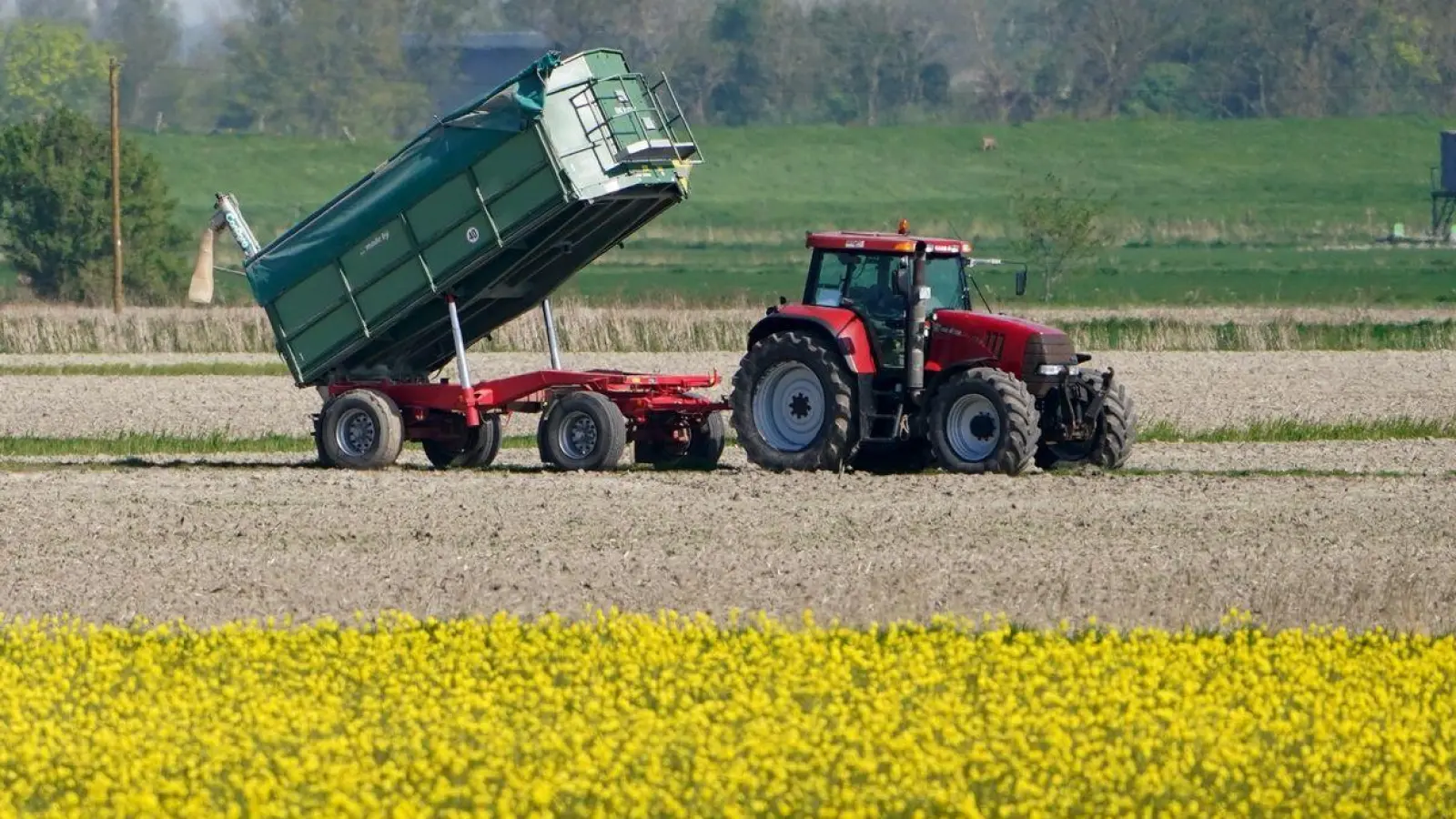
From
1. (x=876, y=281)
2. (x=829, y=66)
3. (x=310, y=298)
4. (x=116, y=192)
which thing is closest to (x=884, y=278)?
(x=876, y=281)

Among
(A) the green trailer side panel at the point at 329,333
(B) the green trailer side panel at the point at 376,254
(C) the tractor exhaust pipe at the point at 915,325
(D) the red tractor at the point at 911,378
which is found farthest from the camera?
(A) the green trailer side panel at the point at 329,333

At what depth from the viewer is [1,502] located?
760 inches

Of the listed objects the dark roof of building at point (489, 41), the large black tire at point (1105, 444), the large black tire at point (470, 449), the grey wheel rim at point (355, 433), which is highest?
the dark roof of building at point (489, 41)

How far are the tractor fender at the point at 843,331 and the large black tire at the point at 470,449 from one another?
3.21 m

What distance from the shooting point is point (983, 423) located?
66.6 ft

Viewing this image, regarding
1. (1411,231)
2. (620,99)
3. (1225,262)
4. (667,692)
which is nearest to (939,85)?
(1411,231)

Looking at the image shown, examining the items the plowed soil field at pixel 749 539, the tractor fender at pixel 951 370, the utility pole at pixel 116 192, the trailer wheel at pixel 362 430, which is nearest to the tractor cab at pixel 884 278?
the tractor fender at pixel 951 370

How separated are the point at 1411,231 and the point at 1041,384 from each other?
71.5 meters

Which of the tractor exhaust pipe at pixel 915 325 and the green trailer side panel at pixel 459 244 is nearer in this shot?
the tractor exhaust pipe at pixel 915 325

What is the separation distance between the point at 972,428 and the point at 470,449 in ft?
16.7

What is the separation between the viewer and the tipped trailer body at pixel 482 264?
20562 mm

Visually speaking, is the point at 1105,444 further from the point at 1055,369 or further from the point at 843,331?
the point at 843,331

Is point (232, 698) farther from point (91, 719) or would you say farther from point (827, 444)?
point (827, 444)

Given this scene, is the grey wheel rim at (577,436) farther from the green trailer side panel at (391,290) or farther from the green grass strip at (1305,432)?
the green grass strip at (1305,432)
